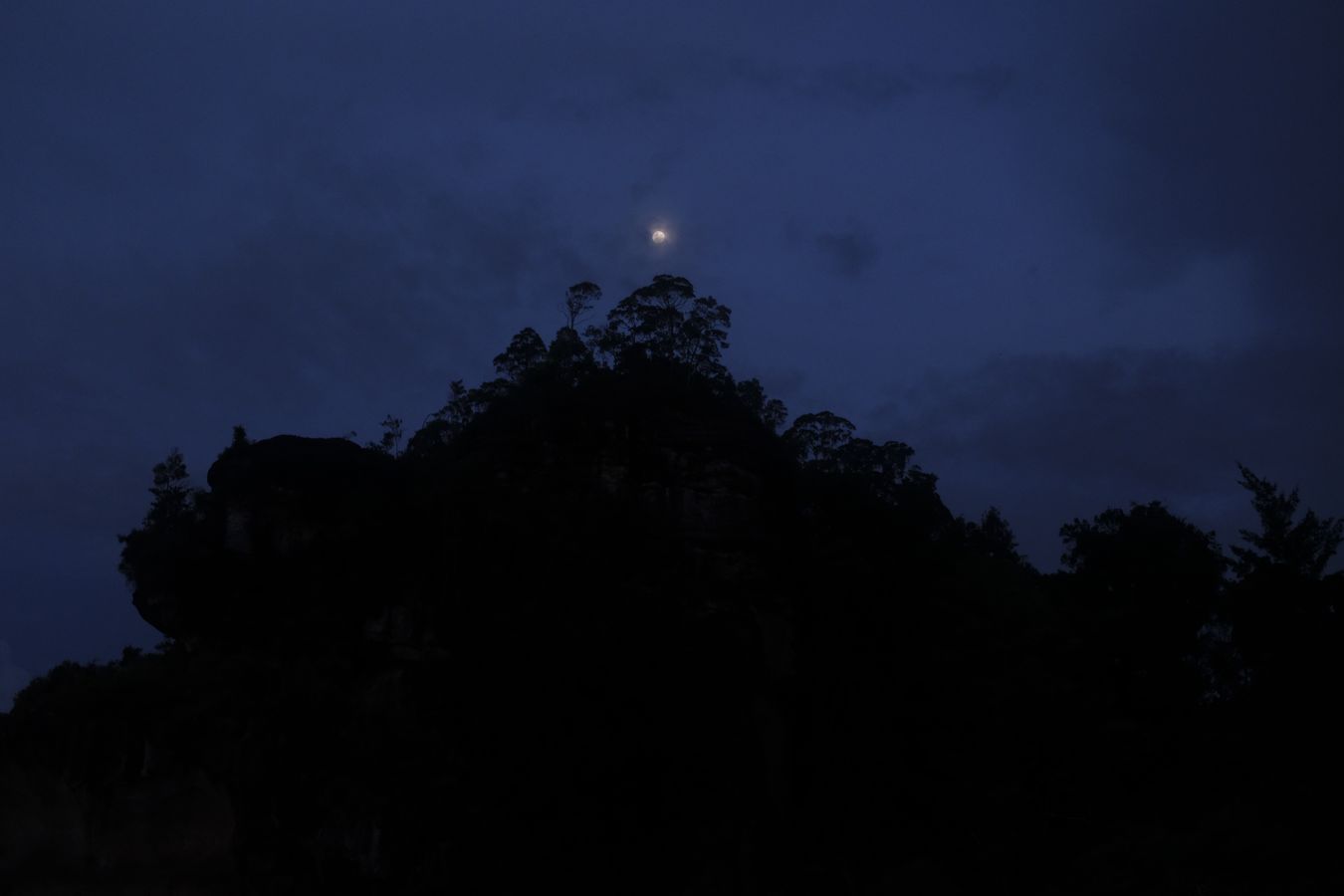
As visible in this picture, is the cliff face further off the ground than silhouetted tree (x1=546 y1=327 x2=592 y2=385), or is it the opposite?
silhouetted tree (x1=546 y1=327 x2=592 y2=385)

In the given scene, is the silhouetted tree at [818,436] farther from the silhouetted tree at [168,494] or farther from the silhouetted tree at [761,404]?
the silhouetted tree at [168,494]

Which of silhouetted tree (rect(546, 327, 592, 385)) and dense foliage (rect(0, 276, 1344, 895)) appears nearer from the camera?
dense foliage (rect(0, 276, 1344, 895))

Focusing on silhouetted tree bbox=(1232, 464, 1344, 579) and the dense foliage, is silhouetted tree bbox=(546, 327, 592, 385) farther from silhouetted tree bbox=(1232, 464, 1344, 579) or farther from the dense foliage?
silhouetted tree bbox=(1232, 464, 1344, 579)

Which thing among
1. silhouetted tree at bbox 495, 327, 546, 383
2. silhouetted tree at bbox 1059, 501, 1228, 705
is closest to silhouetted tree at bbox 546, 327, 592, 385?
silhouetted tree at bbox 495, 327, 546, 383

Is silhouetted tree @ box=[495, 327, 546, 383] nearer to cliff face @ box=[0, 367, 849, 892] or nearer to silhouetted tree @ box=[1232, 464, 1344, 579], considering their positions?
cliff face @ box=[0, 367, 849, 892]

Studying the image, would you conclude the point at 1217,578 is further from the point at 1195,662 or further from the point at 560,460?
the point at 560,460

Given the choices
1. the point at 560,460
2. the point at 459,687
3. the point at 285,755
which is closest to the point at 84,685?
the point at 285,755

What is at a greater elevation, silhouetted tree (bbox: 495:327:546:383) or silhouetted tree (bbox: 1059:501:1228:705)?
silhouetted tree (bbox: 495:327:546:383)

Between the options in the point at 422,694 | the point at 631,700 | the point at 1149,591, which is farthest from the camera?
the point at 1149,591

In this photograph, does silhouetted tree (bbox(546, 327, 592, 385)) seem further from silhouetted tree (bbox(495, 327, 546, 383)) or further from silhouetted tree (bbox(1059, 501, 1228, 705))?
silhouetted tree (bbox(1059, 501, 1228, 705))

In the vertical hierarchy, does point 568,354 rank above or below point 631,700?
above

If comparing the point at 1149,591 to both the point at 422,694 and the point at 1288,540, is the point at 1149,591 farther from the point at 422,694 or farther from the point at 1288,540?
the point at 422,694

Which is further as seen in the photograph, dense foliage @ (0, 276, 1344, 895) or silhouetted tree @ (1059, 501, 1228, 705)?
silhouetted tree @ (1059, 501, 1228, 705)

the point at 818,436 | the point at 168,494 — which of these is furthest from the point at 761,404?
the point at 168,494
